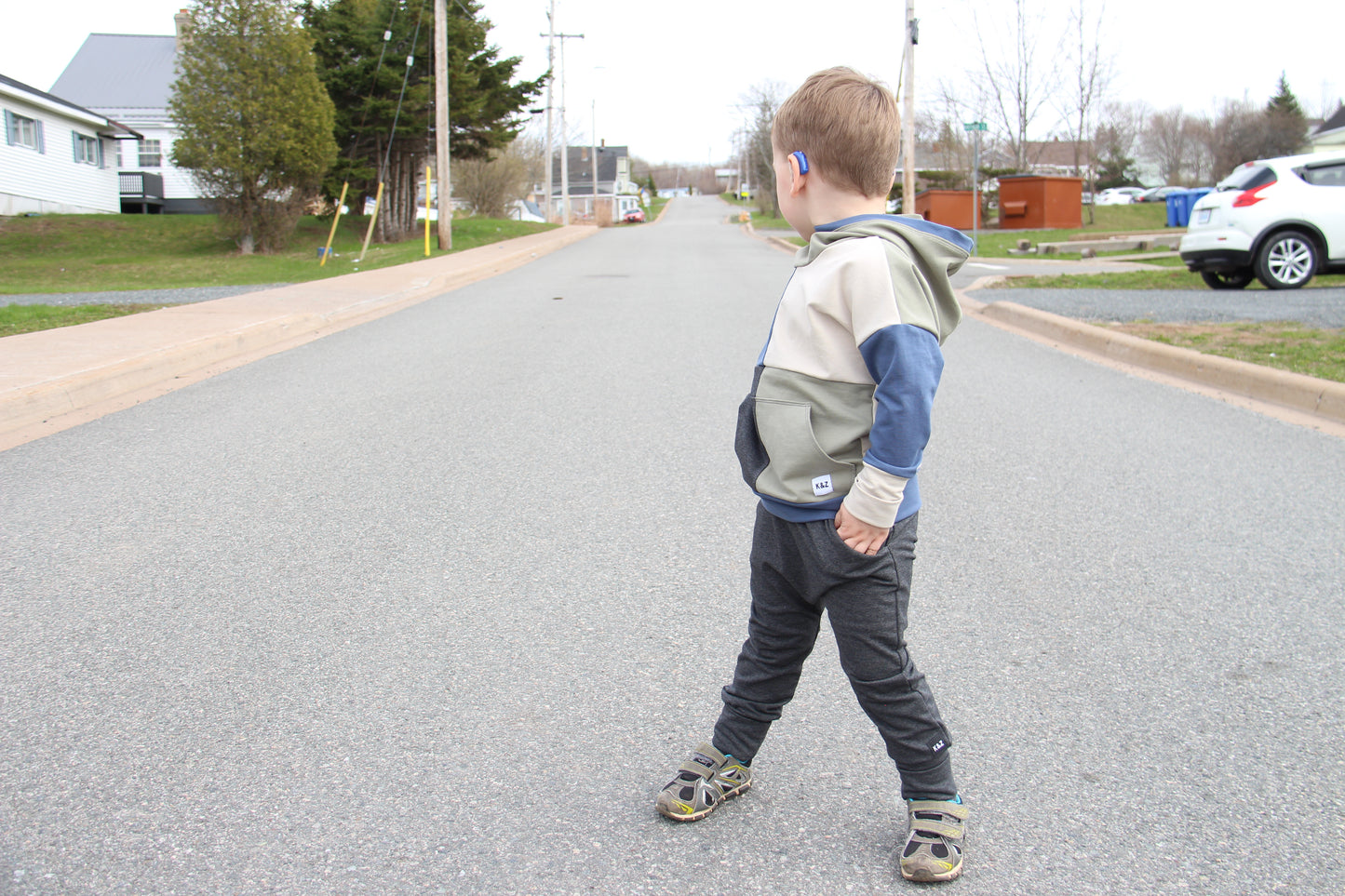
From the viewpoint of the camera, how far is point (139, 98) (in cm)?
3747

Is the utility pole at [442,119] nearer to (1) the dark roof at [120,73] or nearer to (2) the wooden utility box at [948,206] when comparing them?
(2) the wooden utility box at [948,206]

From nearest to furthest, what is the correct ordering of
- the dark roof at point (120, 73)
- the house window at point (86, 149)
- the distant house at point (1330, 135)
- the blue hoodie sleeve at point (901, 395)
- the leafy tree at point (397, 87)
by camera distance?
the blue hoodie sleeve at point (901, 395) < the leafy tree at point (397, 87) < the house window at point (86, 149) < the dark roof at point (120, 73) < the distant house at point (1330, 135)

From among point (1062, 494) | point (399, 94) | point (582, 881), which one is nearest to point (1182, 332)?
point (1062, 494)

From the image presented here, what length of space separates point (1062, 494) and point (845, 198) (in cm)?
327

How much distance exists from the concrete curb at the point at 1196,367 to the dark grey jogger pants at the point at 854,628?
18.4ft

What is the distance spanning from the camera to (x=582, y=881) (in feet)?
6.75

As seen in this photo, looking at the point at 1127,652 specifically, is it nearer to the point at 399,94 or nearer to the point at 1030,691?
the point at 1030,691

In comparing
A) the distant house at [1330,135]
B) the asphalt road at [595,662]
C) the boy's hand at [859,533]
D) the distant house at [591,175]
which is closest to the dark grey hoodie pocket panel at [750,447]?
the boy's hand at [859,533]

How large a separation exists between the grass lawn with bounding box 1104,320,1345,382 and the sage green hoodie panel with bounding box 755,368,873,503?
20.8ft

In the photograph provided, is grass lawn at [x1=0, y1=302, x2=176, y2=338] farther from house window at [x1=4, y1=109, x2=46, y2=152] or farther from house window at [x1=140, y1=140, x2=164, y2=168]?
house window at [x1=140, y1=140, x2=164, y2=168]

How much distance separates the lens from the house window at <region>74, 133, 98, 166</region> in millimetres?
30406

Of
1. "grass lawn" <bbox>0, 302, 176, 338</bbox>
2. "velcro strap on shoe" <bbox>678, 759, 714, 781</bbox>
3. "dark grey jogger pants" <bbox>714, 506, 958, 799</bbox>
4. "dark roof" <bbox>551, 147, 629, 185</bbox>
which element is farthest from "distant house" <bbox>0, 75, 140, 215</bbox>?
"dark roof" <bbox>551, 147, 629, 185</bbox>

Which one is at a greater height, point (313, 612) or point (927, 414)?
point (927, 414)

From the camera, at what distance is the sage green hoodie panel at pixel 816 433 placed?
6.45ft
